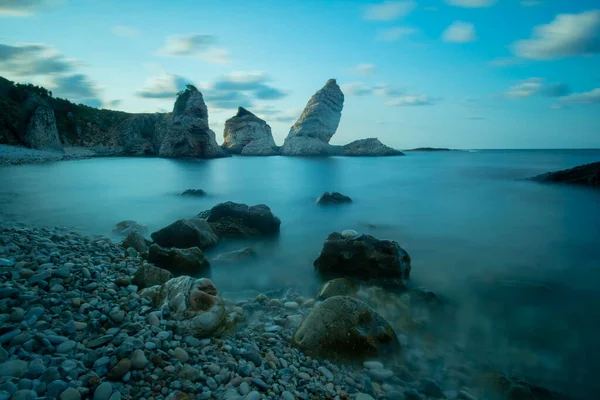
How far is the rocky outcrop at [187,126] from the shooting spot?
54562mm

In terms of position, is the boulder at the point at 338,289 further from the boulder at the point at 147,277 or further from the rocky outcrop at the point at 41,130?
the rocky outcrop at the point at 41,130

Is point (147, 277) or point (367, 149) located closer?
point (147, 277)

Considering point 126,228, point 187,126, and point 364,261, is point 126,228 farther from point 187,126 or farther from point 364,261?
point 187,126

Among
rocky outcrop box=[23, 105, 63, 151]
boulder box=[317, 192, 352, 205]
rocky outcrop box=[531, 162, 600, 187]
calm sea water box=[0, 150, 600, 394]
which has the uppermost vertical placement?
A: rocky outcrop box=[23, 105, 63, 151]

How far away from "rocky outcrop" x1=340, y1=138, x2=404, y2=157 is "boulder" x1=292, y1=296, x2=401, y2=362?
88538 mm

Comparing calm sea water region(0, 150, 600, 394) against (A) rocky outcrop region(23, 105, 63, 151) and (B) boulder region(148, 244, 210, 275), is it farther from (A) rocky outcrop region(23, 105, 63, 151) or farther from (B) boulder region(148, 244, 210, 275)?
(A) rocky outcrop region(23, 105, 63, 151)

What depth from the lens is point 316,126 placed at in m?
87.1

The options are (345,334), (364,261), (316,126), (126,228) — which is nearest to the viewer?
(345,334)

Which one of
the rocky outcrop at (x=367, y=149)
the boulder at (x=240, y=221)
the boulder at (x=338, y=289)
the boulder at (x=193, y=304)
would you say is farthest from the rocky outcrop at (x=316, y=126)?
the boulder at (x=193, y=304)

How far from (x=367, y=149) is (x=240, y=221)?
8585 cm

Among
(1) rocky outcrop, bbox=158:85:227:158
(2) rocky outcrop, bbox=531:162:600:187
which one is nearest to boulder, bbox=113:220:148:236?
(2) rocky outcrop, bbox=531:162:600:187

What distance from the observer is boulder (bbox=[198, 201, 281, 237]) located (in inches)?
401

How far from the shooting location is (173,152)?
56.4 meters

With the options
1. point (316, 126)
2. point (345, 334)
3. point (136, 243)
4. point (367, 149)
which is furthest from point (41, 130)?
point (367, 149)
